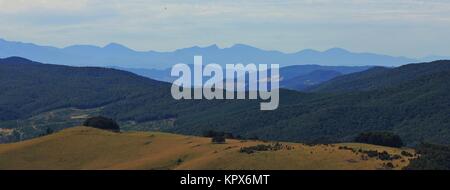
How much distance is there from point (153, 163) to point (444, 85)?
130m

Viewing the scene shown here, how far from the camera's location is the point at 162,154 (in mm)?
68125

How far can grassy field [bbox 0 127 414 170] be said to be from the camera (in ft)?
186

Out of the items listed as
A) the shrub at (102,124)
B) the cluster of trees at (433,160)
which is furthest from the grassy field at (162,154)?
the shrub at (102,124)

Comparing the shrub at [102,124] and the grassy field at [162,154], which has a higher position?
the shrub at [102,124]

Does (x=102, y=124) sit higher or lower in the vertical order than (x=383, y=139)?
higher

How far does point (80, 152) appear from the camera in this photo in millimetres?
72125

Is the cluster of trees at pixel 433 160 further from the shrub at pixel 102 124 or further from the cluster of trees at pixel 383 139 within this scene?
the shrub at pixel 102 124

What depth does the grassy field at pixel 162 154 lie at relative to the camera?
56.7m

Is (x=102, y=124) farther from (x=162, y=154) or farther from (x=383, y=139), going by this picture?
(x=383, y=139)

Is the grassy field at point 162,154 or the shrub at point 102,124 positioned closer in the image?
Answer: the grassy field at point 162,154

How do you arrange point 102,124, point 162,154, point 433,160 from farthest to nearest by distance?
point 102,124 < point 162,154 < point 433,160

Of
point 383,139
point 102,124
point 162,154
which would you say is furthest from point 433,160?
point 102,124
